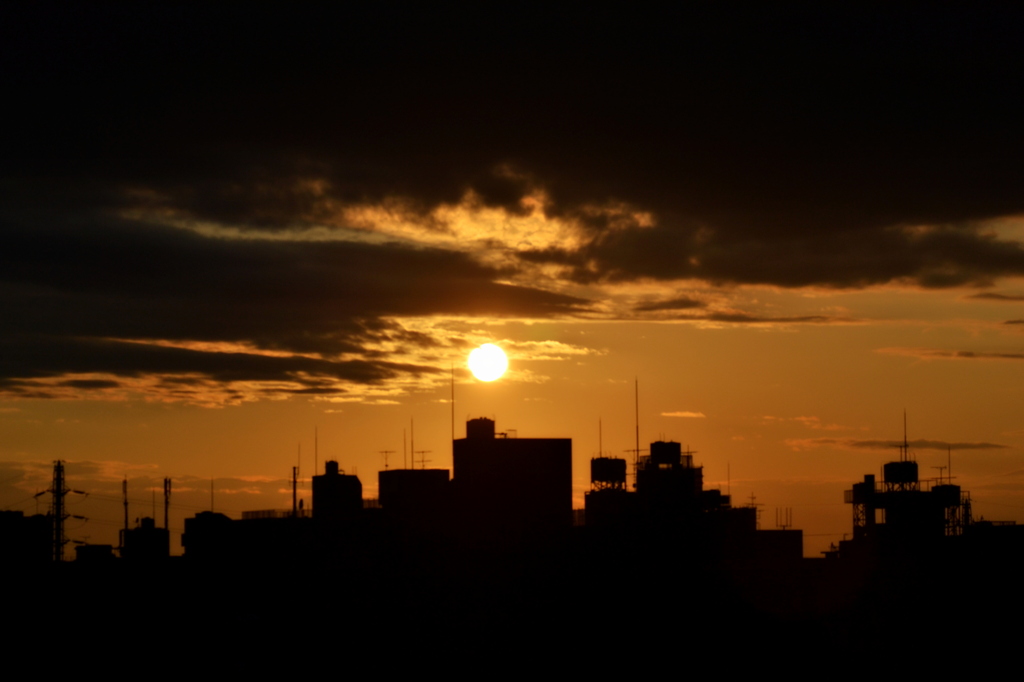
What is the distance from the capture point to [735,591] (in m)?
189

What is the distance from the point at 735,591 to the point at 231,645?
90809 mm

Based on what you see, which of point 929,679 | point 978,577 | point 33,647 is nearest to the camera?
point 33,647

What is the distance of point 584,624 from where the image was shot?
159m

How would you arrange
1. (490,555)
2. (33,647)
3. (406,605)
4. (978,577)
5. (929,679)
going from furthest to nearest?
(490,555), (978,577), (406,605), (929,679), (33,647)

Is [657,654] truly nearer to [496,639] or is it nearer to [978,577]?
[496,639]

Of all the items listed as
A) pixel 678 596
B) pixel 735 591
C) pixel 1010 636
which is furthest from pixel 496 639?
pixel 1010 636

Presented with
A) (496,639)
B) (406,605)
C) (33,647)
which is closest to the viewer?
(33,647)

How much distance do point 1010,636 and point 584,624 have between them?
54.5m

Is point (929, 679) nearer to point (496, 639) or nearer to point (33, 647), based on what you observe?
point (496, 639)

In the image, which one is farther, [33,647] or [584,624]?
[584,624]

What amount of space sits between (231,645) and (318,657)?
10319 millimetres

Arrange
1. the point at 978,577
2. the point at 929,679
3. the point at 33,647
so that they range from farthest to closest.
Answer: the point at 978,577, the point at 929,679, the point at 33,647

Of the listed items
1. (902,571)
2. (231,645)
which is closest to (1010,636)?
(902,571)

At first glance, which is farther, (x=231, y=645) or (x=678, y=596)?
(x=678, y=596)
